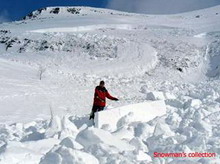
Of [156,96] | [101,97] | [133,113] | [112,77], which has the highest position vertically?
[112,77]

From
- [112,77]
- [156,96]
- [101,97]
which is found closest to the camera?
[101,97]

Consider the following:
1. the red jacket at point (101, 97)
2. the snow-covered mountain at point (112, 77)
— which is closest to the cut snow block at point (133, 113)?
the snow-covered mountain at point (112, 77)

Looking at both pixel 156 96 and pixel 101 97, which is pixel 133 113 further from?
pixel 156 96

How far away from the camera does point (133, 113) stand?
10414 mm

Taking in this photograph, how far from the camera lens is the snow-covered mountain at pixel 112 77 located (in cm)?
861

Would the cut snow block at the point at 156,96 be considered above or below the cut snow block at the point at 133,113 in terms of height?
above

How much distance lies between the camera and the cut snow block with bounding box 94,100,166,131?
968cm

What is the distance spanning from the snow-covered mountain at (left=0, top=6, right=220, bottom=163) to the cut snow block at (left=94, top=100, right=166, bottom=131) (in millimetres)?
400

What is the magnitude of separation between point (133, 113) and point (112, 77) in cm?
1658

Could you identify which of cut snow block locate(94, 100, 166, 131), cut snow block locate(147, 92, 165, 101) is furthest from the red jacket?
cut snow block locate(147, 92, 165, 101)

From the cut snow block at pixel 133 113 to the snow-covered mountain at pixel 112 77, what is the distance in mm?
400

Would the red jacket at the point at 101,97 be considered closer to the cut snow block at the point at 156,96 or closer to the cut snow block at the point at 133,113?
the cut snow block at the point at 133,113

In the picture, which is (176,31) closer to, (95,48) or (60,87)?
(95,48)

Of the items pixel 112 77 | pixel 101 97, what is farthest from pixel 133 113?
pixel 112 77
